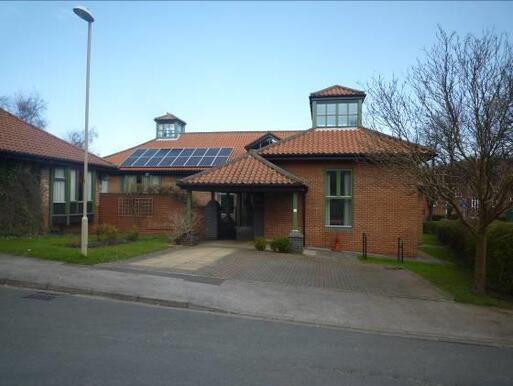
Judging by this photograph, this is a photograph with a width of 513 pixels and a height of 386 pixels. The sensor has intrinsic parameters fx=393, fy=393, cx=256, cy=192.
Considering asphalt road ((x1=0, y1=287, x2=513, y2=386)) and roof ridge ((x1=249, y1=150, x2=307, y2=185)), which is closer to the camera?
asphalt road ((x1=0, y1=287, x2=513, y2=386))

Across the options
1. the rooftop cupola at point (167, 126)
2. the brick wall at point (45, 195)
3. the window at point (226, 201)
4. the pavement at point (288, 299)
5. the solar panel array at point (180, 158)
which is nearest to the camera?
the pavement at point (288, 299)

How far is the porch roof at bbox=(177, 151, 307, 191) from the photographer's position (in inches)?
602

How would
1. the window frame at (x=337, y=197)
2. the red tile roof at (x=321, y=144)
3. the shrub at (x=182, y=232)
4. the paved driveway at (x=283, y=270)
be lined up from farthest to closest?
the window frame at (x=337, y=197) < the red tile roof at (x=321, y=144) < the shrub at (x=182, y=232) < the paved driveway at (x=283, y=270)

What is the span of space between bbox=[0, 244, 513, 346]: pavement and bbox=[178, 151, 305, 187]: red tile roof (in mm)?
5586

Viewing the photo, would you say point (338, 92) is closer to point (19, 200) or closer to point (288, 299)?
point (288, 299)

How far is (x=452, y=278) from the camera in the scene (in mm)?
11891

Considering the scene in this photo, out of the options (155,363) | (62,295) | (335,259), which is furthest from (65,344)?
(335,259)

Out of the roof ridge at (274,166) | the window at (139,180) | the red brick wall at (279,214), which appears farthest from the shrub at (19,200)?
the red brick wall at (279,214)

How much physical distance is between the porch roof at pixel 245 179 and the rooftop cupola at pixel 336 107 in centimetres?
486

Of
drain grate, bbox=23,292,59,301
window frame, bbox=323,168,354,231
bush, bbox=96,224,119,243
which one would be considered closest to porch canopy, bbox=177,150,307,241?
window frame, bbox=323,168,354,231

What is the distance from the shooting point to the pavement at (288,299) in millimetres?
6961

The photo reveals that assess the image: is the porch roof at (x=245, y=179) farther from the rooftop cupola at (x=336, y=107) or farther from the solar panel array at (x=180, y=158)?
the solar panel array at (x=180, y=158)

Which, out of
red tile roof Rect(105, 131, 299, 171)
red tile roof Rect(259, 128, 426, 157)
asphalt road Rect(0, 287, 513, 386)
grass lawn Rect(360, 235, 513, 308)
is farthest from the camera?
red tile roof Rect(105, 131, 299, 171)

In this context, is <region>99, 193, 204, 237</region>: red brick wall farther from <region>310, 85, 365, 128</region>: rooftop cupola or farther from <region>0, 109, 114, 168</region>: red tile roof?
<region>310, 85, 365, 128</region>: rooftop cupola
